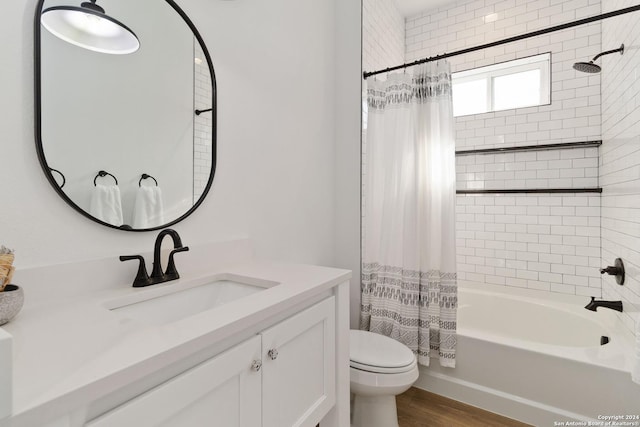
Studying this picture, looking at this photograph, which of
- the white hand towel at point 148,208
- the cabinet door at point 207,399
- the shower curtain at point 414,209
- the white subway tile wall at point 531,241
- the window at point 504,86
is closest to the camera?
the cabinet door at point 207,399

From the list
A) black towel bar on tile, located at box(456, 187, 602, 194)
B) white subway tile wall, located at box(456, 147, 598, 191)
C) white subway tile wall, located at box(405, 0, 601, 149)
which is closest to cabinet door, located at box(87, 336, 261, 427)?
black towel bar on tile, located at box(456, 187, 602, 194)

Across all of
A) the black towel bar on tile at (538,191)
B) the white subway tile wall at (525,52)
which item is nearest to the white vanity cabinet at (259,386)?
the black towel bar on tile at (538,191)

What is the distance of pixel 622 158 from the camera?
184cm

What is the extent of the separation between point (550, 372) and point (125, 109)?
7.38ft

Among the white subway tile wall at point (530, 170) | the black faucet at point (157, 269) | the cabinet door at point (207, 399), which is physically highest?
the white subway tile wall at point (530, 170)

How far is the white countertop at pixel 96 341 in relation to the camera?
0.46 meters

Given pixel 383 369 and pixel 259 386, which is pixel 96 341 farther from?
pixel 383 369

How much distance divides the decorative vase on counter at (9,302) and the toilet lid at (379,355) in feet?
4.20

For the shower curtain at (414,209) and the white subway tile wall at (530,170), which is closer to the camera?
the shower curtain at (414,209)

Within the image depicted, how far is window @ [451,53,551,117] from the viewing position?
2656 millimetres

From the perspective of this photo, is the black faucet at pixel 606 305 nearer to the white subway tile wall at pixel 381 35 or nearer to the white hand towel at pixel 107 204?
the white subway tile wall at pixel 381 35

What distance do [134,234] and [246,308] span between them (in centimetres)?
57

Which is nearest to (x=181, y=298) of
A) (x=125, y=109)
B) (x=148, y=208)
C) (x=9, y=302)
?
(x=148, y=208)

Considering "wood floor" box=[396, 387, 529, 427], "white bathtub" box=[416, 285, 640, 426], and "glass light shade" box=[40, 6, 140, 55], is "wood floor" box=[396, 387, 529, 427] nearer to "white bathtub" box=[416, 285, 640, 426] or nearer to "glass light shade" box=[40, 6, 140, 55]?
"white bathtub" box=[416, 285, 640, 426]
